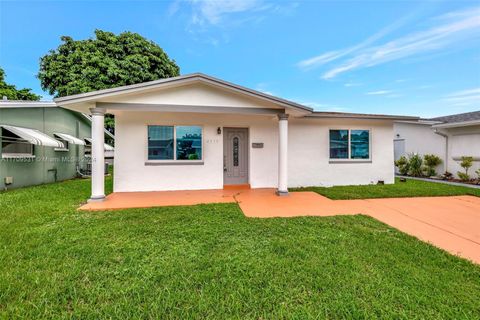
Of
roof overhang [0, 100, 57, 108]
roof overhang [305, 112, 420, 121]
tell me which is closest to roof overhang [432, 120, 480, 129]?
roof overhang [305, 112, 420, 121]

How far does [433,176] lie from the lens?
14.5m

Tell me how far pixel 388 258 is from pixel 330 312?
1.88 m

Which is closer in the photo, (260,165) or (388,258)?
(388,258)

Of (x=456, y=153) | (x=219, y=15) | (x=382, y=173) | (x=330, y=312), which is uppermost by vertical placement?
(x=219, y=15)

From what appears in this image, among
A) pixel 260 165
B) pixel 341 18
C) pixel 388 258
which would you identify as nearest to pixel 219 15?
pixel 341 18

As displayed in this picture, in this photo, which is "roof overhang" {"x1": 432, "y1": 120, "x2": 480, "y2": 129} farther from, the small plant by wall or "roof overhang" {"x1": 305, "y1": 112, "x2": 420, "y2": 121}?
"roof overhang" {"x1": 305, "y1": 112, "x2": 420, "y2": 121}

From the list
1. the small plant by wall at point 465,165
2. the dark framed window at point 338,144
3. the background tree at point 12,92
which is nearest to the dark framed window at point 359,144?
the dark framed window at point 338,144

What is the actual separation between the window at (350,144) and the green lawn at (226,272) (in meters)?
6.47

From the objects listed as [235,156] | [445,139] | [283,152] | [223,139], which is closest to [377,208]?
[283,152]

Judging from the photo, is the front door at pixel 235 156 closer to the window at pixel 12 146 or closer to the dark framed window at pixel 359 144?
the dark framed window at pixel 359 144

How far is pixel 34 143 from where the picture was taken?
9.16 meters

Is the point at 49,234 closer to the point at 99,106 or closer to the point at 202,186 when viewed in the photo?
the point at 99,106

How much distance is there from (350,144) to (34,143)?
14175 mm

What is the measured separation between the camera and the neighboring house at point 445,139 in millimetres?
12634
